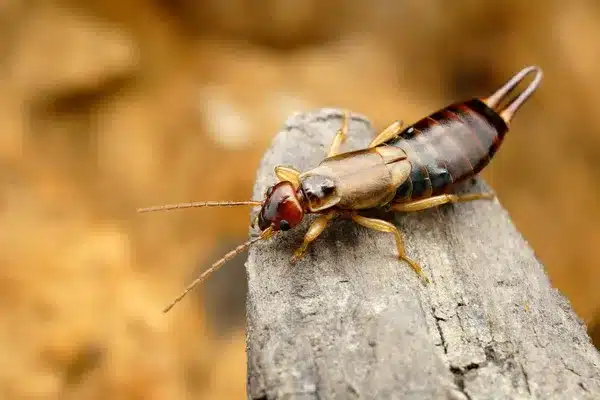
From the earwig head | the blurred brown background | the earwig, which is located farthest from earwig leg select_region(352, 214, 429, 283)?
the blurred brown background

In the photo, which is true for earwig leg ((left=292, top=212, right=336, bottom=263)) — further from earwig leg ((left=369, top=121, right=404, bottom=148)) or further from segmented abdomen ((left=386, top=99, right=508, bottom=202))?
earwig leg ((left=369, top=121, right=404, bottom=148))

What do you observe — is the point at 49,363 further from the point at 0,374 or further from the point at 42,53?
the point at 42,53

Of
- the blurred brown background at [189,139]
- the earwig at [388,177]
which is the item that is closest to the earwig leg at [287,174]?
the earwig at [388,177]

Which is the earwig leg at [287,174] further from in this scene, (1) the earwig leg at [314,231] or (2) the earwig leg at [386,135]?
(2) the earwig leg at [386,135]

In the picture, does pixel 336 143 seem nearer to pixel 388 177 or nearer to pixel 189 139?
pixel 388 177

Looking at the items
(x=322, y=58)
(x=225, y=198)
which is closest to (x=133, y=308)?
(x=225, y=198)
